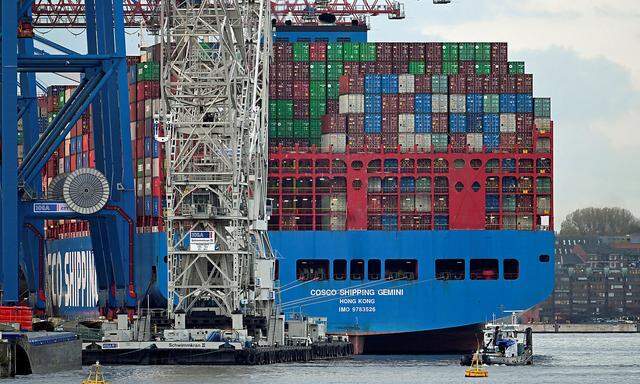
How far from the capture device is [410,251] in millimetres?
90375

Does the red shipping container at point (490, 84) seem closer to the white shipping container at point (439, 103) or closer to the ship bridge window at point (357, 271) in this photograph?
the white shipping container at point (439, 103)

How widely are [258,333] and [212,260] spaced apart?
3711 millimetres

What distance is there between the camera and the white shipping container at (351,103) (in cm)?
8981

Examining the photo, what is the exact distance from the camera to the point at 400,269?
91688 millimetres

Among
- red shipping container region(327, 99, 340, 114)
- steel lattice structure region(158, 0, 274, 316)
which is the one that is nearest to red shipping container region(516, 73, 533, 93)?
red shipping container region(327, 99, 340, 114)

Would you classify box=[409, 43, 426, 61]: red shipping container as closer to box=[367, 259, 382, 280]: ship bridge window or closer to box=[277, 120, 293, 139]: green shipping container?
box=[277, 120, 293, 139]: green shipping container

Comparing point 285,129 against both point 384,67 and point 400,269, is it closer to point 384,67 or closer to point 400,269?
point 384,67

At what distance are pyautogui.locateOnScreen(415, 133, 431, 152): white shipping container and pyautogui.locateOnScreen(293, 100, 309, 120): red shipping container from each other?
5.87 meters

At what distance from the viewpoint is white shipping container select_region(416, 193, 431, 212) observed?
90.9 metres

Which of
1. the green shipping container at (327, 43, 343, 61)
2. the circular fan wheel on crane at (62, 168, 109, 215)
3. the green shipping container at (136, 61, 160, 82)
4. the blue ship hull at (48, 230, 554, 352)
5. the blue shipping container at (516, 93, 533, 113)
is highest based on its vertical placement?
the green shipping container at (327, 43, 343, 61)

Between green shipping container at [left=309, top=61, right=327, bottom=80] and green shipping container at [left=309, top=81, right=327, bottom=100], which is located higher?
green shipping container at [left=309, top=61, right=327, bottom=80]

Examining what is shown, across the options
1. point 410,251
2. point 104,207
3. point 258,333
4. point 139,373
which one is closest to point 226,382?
point 139,373

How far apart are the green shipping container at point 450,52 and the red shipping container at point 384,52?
263 centimetres

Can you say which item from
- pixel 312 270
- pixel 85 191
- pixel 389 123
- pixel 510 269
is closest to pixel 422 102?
pixel 389 123
